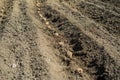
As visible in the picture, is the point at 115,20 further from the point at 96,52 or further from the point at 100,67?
the point at 100,67

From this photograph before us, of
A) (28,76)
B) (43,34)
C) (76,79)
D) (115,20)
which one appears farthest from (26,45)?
(115,20)

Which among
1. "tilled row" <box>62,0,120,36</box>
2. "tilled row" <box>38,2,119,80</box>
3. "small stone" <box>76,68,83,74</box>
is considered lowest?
"small stone" <box>76,68,83,74</box>

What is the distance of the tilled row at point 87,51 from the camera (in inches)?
155

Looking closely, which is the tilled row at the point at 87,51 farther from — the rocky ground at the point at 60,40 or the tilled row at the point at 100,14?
the tilled row at the point at 100,14

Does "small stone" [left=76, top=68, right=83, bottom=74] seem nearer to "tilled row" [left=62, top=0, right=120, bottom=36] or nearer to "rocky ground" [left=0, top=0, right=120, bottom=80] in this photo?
"rocky ground" [left=0, top=0, right=120, bottom=80]

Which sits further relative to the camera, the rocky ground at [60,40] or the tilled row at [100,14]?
the tilled row at [100,14]

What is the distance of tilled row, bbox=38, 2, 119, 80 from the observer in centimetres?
395

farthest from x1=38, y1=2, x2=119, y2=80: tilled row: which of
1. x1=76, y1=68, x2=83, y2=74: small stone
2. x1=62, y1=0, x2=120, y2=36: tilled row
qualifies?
x1=62, y1=0, x2=120, y2=36: tilled row

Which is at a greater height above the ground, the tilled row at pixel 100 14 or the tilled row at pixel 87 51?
the tilled row at pixel 100 14

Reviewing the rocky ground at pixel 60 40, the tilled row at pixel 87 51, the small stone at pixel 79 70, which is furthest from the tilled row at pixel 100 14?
the small stone at pixel 79 70

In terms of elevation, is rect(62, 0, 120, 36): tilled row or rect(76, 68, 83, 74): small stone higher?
rect(62, 0, 120, 36): tilled row

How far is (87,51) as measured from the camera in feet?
14.5

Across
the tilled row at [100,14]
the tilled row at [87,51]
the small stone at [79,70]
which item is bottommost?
the small stone at [79,70]

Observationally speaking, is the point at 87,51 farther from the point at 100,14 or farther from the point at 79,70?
the point at 100,14
